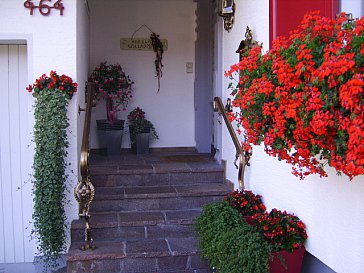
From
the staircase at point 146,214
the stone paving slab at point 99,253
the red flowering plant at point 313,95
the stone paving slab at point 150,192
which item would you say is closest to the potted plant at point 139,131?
the staircase at point 146,214

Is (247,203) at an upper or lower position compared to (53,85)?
lower

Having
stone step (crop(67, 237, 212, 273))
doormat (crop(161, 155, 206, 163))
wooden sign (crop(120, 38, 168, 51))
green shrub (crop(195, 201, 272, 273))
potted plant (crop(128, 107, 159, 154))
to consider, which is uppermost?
wooden sign (crop(120, 38, 168, 51))

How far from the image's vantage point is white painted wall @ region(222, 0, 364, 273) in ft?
7.80

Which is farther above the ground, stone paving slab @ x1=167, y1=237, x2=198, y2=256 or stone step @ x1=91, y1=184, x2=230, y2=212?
stone step @ x1=91, y1=184, x2=230, y2=212

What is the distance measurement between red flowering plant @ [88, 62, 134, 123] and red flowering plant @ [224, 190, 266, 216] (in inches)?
101

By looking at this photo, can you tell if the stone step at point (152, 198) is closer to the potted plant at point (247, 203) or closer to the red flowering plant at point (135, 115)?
the potted plant at point (247, 203)

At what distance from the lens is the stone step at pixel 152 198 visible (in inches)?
172

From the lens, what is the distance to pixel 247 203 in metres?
3.73

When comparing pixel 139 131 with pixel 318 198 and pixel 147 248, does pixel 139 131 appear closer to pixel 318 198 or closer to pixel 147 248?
pixel 147 248

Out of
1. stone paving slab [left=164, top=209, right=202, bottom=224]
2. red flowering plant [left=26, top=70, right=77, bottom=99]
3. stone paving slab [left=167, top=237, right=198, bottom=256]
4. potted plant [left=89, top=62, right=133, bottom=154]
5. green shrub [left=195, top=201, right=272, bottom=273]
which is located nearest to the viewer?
green shrub [left=195, top=201, right=272, bottom=273]

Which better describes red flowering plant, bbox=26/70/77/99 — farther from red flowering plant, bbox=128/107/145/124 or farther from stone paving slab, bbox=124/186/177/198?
red flowering plant, bbox=128/107/145/124

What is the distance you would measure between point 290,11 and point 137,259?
7.10ft

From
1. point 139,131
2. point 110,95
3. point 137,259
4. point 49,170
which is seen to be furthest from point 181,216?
point 110,95

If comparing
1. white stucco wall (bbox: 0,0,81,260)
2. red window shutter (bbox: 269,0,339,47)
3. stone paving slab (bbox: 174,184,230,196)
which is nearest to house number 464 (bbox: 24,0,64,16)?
white stucco wall (bbox: 0,0,81,260)
